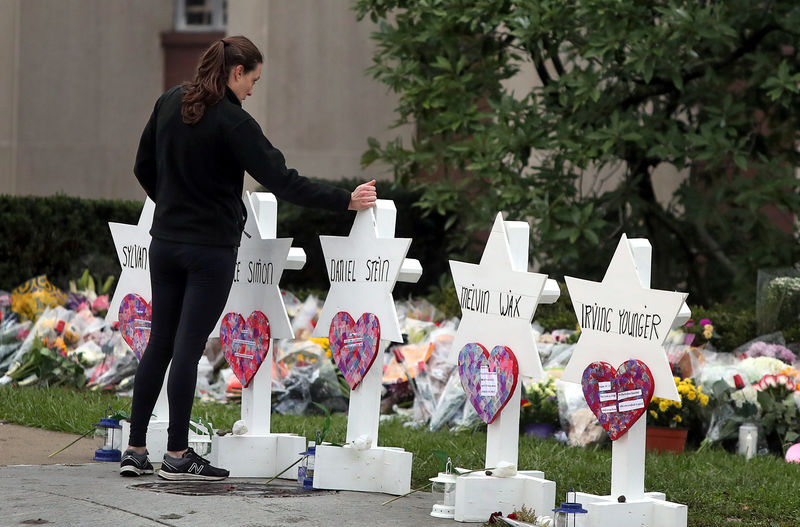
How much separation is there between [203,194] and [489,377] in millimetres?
1271

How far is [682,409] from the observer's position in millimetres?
6613

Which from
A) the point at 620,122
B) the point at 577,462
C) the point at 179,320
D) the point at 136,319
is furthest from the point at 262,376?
the point at 620,122

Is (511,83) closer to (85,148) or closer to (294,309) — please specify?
(294,309)

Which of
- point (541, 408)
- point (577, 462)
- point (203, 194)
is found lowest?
point (577, 462)

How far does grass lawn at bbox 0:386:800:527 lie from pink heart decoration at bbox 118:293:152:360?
0.80 m

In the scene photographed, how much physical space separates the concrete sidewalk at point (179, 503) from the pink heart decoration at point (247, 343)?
0.47 m

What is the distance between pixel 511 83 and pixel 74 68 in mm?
8290

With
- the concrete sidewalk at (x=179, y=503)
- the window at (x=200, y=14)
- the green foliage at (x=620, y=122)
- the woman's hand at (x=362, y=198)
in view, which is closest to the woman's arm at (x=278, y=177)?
the woman's hand at (x=362, y=198)

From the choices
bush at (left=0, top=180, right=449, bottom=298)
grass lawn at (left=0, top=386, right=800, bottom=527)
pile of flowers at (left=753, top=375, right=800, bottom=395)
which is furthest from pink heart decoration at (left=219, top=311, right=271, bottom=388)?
bush at (left=0, top=180, right=449, bottom=298)

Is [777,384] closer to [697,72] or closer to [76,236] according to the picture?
[697,72]

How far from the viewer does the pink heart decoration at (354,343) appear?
485 cm

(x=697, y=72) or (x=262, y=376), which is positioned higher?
(x=697, y=72)

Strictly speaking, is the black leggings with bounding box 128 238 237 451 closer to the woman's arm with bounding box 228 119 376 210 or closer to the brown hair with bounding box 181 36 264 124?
the woman's arm with bounding box 228 119 376 210

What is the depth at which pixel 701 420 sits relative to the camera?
22.0 feet
